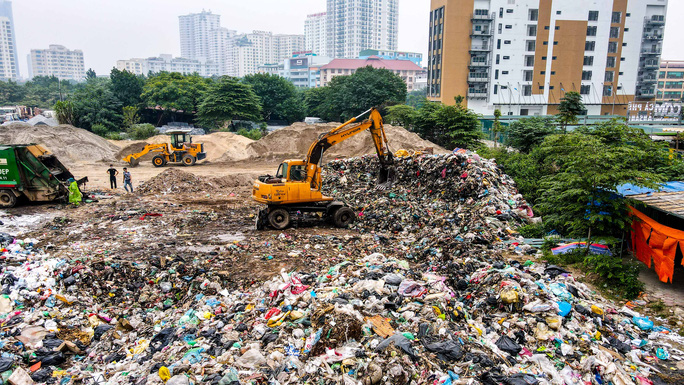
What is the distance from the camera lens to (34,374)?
18.9ft

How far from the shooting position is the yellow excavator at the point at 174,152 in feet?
78.2

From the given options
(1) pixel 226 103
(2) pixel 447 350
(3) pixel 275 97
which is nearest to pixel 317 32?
(3) pixel 275 97

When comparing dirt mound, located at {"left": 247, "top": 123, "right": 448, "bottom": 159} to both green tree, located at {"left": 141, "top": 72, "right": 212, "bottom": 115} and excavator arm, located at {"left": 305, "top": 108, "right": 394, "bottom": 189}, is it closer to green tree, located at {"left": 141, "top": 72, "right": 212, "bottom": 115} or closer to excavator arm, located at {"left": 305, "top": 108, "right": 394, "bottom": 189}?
excavator arm, located at {"left": 305, "top": 108, "right": 394, "bottom": 189}

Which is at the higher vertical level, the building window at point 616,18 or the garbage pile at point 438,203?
the building window at point 616,18

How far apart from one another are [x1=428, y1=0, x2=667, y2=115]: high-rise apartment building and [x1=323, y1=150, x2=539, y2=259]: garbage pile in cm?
3708

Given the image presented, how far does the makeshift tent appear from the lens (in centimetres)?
898

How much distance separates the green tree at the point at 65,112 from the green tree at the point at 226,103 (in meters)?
10.5

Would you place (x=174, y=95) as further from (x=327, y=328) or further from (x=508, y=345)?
(x=508, y=345)

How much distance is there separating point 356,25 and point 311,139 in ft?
439

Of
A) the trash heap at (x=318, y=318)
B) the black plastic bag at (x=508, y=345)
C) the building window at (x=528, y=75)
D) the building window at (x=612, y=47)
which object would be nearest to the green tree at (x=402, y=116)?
the trash heap at (x=318, y=318)

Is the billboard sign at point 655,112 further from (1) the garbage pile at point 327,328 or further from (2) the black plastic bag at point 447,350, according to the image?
(2) the black plastic bag at point 447,350

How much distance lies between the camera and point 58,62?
174 m

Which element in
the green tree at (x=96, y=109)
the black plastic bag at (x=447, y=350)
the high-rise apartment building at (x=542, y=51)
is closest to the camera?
the black plastic bag at (x=447, y=350)

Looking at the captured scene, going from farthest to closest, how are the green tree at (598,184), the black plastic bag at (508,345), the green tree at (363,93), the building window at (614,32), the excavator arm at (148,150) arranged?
the building window at (614,32)
the green tree at (363,93)
the excavator arm at (148,150)
the green tree at (598,184)
the black plastic bag at (508,345)
